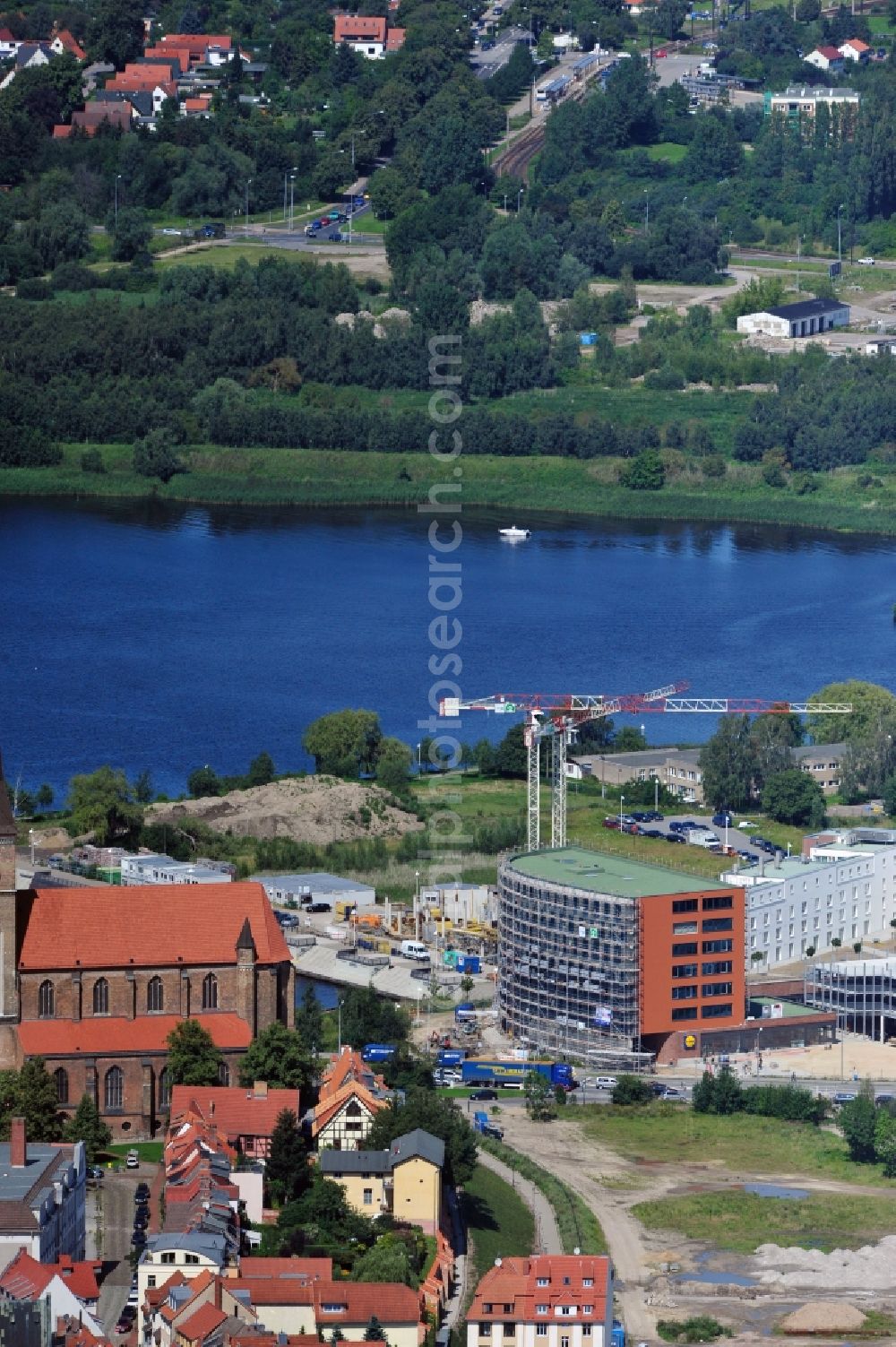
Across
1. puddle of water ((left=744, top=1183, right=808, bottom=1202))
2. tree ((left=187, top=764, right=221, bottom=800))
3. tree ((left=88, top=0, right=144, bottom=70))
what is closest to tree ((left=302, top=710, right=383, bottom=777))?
tree ((left=187, top=764, right=221, bottom=800))

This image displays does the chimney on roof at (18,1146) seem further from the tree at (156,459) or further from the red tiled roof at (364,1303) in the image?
the tree at (156,459)

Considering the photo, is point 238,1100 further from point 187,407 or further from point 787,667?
point 187,407

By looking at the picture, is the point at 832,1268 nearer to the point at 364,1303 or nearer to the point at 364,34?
the point at 364,1303

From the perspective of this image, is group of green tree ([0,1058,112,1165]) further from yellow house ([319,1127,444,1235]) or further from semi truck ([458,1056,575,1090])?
semi truck ([458,1056,575,1090])

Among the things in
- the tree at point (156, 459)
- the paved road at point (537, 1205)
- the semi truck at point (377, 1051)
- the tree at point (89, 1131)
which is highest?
the tree at point (156, 459)

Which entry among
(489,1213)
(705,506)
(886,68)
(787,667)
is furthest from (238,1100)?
(886,68)

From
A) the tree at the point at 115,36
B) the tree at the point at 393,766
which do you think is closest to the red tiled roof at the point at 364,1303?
the tree at the point at 393,766
